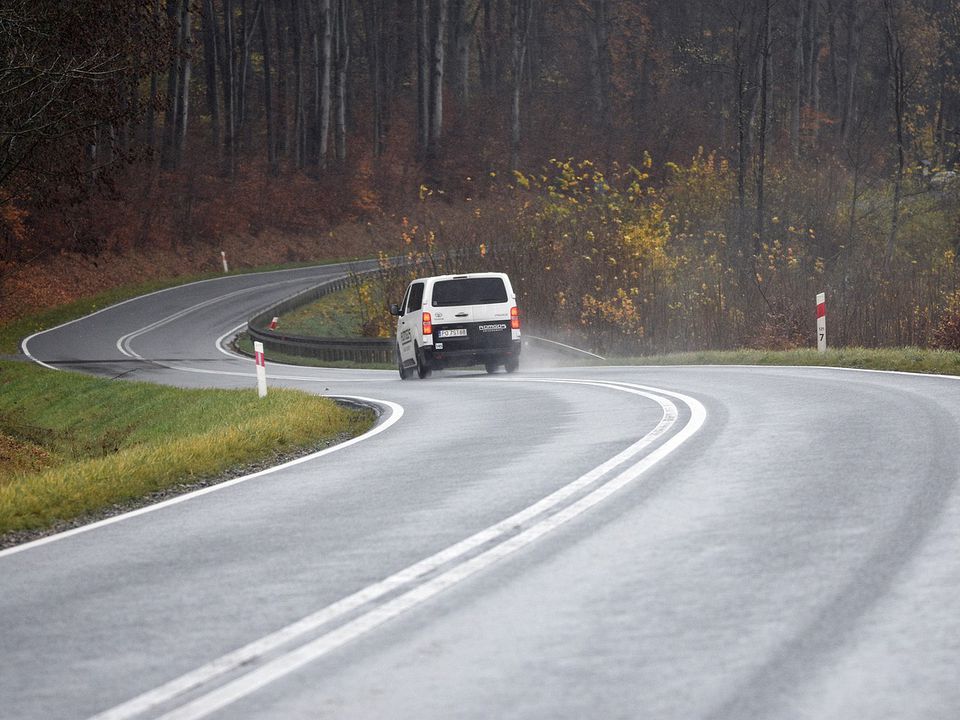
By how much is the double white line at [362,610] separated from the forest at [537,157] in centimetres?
1570

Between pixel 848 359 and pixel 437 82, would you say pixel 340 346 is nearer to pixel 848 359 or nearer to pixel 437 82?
pixel 848 359

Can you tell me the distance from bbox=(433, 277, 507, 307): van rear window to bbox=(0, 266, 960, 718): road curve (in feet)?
40.5

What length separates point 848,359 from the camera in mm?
20031

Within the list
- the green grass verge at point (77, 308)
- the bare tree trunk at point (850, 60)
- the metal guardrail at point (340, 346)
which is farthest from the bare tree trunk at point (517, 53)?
the metal guardrail at point (340, 346)

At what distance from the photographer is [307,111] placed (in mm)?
70750

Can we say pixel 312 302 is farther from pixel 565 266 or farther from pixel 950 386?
pixel 950 386

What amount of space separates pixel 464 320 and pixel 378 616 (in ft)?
61.2

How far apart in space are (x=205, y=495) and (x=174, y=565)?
2.92 metres

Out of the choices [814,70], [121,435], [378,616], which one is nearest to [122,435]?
[121,435]

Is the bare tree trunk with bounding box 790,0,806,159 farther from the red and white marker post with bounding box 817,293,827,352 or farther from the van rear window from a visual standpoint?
the red and white marker post with bounding box 817,293,827,352

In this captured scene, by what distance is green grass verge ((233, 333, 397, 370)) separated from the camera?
3209 centimetres

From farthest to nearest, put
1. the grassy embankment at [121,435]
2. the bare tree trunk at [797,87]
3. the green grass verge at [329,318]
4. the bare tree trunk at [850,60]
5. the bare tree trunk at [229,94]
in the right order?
the bare tree trunk at [850,60], the bare tree trunk at [229,94], the bare tree trunk at [797,87], the green grass verge at [329,318], the grassy embankment at [121,435]

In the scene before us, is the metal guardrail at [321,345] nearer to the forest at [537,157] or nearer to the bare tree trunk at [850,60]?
the forest at [537,157]

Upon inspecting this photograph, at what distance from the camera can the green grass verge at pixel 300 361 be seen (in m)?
32.1
